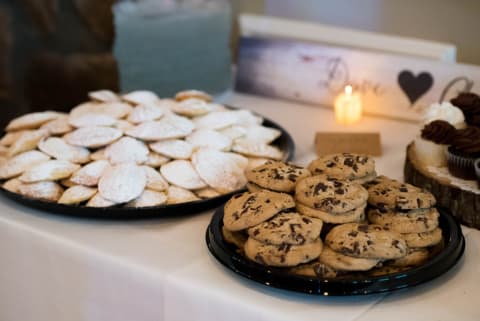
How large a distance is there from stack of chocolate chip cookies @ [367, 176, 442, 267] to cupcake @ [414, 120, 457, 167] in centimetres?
23

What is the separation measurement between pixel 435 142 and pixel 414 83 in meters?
0.44

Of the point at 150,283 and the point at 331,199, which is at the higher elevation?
the point at 331,199

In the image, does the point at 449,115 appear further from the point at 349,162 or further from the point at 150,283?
the point at 150,283

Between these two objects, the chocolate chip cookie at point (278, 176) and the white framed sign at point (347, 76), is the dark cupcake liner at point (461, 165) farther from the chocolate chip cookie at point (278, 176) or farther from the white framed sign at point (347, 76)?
the white framed sign at point (347, 76)

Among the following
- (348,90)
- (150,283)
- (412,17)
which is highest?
(412,17)

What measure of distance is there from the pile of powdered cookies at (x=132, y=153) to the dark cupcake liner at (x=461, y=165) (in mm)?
311

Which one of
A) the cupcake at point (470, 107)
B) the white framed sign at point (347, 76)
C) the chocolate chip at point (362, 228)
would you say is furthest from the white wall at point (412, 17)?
the chocolate chip at point (362, 228)

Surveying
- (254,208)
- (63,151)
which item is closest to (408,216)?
(254,208)

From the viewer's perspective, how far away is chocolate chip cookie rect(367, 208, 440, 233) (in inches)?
39.3

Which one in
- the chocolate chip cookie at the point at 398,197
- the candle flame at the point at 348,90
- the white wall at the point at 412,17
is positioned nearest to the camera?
the chocolate chip cookie at the point at 398,197

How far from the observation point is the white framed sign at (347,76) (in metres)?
1.64

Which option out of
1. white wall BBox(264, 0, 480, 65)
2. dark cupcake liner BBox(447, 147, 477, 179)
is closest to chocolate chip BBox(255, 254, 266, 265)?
dark cupcake liner BBox(447, 147, 477, 179)

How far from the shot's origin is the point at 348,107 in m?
1.63

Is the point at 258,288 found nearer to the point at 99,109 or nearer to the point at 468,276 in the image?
the point at 468,276
